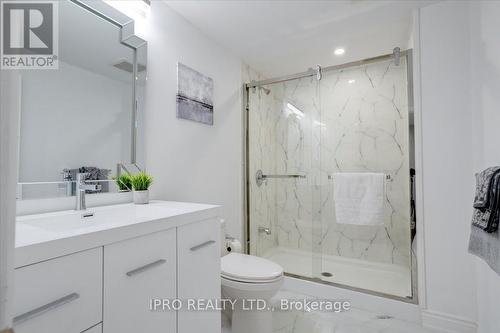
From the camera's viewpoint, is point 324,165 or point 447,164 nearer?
point 447,164

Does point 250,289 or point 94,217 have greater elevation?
point 94,217

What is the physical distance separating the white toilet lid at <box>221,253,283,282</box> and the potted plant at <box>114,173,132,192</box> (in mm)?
771

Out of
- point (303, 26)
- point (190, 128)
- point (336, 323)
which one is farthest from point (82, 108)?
point (336, 323)

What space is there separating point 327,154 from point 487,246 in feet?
5.58

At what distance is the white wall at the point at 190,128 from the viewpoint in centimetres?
166

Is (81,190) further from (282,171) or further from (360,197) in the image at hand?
(360,197)

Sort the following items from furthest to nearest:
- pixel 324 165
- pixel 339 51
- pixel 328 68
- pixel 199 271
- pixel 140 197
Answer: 1. pixel 324 165
2. pixel 339 51
3. pixel 328 68
4. pixel 140 197
5. pixel 199 271

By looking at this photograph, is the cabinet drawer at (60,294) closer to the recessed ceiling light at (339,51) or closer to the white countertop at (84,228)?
the white countertop at (84,228)

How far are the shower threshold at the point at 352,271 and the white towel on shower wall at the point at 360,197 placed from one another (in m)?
0.52

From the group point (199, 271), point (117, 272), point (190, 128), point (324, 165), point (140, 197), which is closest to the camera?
point (117, 272)

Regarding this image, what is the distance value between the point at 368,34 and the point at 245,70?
3.90ft

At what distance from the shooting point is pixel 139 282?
905 millimetres

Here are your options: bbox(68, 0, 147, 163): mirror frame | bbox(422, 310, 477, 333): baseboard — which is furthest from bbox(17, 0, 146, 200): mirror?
bbox(422, 310, 477, 333): baseboard

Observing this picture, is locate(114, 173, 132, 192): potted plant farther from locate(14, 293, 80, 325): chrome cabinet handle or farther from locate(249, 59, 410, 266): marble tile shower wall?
locate(249, 59, 410, 266): marble tile shower wall
